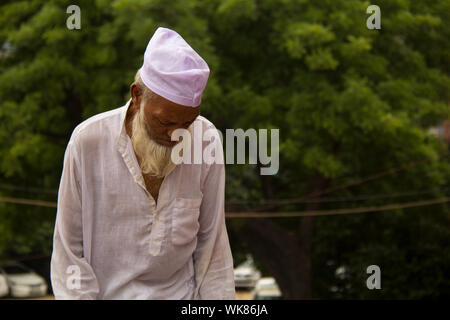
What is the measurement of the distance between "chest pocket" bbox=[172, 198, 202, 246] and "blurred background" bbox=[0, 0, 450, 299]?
7.51 metres

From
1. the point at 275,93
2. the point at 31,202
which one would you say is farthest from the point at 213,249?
the point at 31,202

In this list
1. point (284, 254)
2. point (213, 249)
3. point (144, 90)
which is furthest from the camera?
point (284, 254)

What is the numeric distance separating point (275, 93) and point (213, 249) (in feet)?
28.1

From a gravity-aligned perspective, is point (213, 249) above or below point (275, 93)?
below

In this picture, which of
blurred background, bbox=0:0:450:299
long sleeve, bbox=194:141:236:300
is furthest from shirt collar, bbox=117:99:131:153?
blurred background, bbox=0:0:450:299

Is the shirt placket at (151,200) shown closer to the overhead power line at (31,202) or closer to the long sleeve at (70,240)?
the long sleeve at (70,240)

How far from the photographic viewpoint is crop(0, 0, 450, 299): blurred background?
995cm

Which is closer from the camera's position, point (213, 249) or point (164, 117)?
point (164, 117)

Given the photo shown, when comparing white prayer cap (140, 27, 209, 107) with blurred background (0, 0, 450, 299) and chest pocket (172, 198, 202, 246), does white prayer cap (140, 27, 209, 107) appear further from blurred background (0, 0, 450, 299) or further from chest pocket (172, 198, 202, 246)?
blurred background (0, 0, 450, 299)

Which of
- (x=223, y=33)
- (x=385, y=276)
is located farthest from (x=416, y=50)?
(x=385, y=276)

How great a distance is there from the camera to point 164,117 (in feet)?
6.25

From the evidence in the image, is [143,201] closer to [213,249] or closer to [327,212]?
[213,249]
